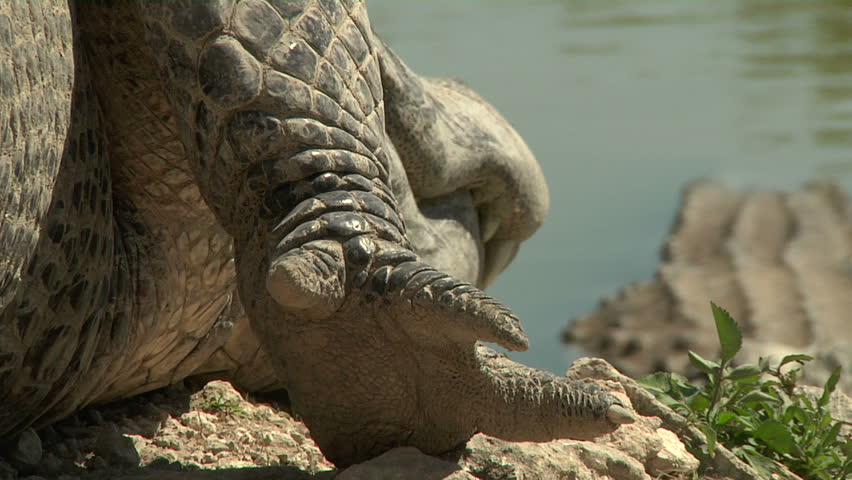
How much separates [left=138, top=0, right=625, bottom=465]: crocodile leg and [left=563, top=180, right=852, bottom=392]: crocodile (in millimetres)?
4726

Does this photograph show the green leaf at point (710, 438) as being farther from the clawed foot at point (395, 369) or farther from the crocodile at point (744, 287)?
the crocodile at point (744, 287)

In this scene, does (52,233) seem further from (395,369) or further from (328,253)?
(395,369)

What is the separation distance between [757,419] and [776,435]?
9cm

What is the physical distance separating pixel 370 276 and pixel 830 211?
10.5 m

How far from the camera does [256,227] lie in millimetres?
1979

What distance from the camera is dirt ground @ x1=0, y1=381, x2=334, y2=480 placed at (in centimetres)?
211

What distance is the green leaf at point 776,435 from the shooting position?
2.28 metres

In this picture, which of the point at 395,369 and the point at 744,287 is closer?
the point at 395,369

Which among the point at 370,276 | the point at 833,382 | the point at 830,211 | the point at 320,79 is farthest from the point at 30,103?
the point at 830,211

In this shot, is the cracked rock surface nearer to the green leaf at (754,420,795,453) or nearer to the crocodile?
the green leaf at (754,420,795,453)

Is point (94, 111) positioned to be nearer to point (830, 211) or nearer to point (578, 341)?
point (578, 341)

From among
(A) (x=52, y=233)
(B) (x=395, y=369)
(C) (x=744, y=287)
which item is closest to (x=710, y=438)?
(B) (x=395, y=369)

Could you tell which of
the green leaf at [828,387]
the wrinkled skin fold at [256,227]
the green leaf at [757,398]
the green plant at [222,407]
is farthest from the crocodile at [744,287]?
the wrinkled skin fold at [256,227]

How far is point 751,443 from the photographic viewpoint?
234cm
